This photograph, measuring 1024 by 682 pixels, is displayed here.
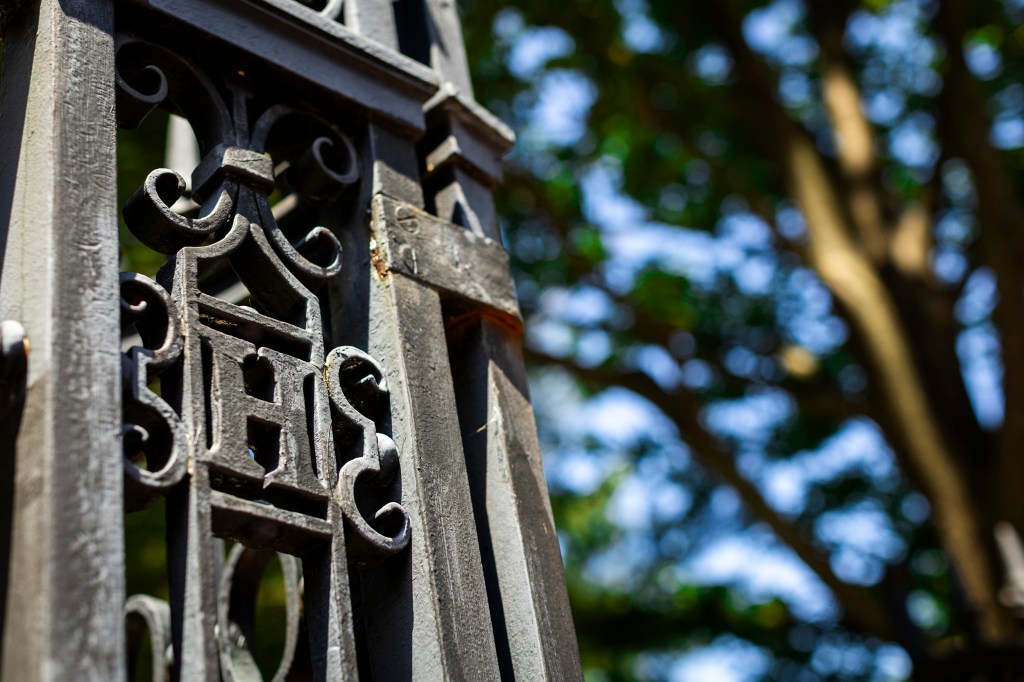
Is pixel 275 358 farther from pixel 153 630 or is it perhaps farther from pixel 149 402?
pixel 153 630

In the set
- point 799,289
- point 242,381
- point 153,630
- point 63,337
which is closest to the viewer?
point 63,337

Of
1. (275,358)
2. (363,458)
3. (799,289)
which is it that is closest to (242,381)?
(275,358)

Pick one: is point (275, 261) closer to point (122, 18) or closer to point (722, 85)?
point (122, 18)

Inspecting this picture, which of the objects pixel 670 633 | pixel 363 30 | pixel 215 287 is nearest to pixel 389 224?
pixel 363 30

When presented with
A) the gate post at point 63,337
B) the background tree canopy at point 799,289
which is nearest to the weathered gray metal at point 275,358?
the gate post at point 63,337

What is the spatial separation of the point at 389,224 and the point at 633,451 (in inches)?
309

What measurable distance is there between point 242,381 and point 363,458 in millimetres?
224

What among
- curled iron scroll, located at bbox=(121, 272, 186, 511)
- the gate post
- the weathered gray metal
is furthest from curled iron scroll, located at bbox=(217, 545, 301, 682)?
the gate post

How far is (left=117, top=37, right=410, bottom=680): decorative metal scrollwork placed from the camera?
1458 mm

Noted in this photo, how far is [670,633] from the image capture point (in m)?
9.02

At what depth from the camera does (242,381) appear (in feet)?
5.28

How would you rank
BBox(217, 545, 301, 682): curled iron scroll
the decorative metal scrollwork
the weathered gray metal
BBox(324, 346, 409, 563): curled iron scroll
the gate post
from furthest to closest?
BBox(217, 545, 301, 682): curled iron scroll → BBox(324, 346, 409, 563): curled iron scroll → the decorative metal scrollwork → the weathered gray metal → the gate post

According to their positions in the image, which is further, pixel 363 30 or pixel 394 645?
pixel 363 30

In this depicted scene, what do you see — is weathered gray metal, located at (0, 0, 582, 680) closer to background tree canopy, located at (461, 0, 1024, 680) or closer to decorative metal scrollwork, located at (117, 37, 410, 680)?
decorative metal scrollwork, located at (117, 37, 410, 680)
